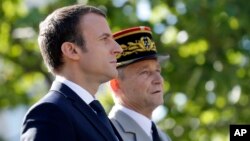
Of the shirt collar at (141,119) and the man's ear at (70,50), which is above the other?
the man's ear at (70,50)

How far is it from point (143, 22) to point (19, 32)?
1942mm

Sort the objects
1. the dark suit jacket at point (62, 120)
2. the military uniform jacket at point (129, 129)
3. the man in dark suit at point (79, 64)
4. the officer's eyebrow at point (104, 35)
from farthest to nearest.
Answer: the military uniform jacket at point (129, 129), the officer's eyebrow at point (104, 35), the man in dark suit at point (79, 64), the dark suit jacket at point (62, 120)

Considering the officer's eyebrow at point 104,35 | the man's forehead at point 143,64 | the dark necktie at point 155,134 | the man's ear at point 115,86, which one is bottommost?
the dark necktie at point 155,134

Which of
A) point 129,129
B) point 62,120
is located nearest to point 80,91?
point 62,120

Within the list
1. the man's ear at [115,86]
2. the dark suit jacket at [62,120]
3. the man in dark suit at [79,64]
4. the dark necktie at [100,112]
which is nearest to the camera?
the dark suit jacket at [62,120]

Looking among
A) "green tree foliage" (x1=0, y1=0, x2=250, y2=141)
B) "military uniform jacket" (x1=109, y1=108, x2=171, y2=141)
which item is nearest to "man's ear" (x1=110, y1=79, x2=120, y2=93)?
"military uniform jacket" (x1=109, y1=108, x2=171, y2=141)

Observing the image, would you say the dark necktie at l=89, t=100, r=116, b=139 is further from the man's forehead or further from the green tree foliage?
the green tree foliage

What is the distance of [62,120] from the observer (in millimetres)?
4363

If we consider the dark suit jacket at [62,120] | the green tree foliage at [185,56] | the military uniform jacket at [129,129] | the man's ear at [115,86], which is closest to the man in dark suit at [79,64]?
the dark suit jacket at [62,120]

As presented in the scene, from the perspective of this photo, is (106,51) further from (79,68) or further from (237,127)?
(237,127)

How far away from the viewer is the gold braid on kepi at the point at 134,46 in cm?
589

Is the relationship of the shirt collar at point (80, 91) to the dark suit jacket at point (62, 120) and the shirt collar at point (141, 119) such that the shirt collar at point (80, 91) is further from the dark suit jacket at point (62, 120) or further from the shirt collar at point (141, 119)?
the shirt collar at point (141, 119)

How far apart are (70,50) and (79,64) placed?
63 millimetres

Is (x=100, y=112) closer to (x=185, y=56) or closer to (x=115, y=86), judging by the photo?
(x=115, y=86)
